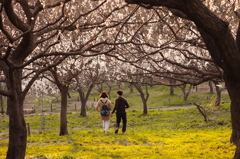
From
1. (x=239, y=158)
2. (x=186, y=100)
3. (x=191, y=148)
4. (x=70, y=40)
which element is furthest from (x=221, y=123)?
(x=186, y=100)

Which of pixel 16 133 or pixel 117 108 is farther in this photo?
pixel 117 108

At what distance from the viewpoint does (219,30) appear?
7.38 meters

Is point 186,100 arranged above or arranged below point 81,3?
below

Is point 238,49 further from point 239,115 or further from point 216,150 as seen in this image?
point 216,150

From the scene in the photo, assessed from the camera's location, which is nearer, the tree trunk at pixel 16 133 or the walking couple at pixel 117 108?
the tree trunk at pixel 16 133

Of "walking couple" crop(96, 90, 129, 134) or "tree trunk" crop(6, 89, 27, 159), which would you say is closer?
"tree trunk" crop(6, 89, 27, 159)

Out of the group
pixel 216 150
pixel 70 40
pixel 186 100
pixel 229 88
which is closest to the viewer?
pixel 229 88

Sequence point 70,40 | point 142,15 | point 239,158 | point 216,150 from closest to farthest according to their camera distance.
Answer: point 239,158
point 216,150
point 142,15
point 70,40

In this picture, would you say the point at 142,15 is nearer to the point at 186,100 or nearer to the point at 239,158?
the point at 239,158

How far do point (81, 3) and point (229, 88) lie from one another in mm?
8076

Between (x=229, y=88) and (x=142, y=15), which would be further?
(x=142, y=15)

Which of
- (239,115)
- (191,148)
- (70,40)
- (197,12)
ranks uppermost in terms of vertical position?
(70,40)

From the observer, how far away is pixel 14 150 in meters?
10.5

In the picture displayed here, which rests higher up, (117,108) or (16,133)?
(117,108)
